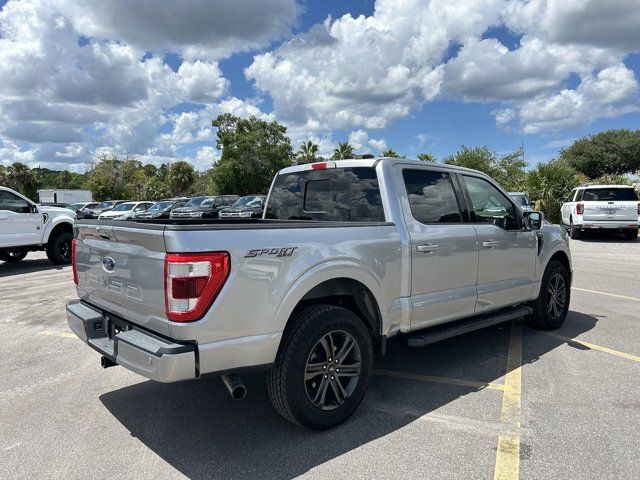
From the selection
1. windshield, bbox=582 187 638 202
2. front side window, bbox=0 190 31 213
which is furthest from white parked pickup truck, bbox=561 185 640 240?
front side window, bbox=0 190 31 213

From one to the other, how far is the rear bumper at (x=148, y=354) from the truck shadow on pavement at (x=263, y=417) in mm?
634

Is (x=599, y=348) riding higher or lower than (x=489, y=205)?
lower

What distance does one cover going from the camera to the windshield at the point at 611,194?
1508 centimetres

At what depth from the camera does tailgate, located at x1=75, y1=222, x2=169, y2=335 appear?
2766mm

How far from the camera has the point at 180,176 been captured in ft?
219

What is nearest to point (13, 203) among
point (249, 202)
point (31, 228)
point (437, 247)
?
point (31, 228)

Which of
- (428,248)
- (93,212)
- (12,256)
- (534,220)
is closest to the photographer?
(428,248)

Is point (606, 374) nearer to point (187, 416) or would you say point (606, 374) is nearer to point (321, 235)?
point (321, 235)

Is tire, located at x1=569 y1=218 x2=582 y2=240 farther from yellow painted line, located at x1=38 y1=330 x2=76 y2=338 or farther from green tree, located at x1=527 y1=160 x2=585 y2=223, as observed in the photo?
yellow painted line, located at x1=38 y1=330 x2=76 y2=338

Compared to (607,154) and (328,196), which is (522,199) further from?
(607,154)

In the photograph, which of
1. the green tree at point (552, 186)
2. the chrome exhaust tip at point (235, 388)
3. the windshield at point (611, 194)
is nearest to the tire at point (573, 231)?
the windshield at point (611, 194)

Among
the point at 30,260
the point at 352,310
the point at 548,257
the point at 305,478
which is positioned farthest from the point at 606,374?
the point at 30,260

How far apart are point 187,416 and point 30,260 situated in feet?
39.6

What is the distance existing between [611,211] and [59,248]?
1619 centimetres
